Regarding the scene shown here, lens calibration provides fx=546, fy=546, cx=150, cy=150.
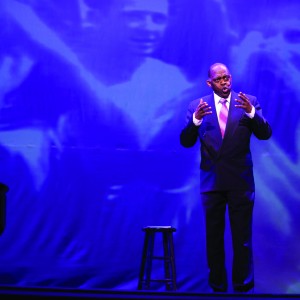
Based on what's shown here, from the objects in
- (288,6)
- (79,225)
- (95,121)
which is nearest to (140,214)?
(79,225)

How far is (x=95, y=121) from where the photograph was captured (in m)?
4.28

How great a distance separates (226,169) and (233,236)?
0.42 metres

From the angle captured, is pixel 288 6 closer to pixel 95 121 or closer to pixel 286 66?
pixel 286 66

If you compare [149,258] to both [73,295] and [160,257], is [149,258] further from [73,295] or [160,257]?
[73,295]

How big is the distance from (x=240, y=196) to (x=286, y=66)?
4.49ft

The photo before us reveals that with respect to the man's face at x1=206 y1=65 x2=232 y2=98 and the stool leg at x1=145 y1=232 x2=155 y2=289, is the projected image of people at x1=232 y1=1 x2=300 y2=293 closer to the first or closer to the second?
the man's face at x1=206 y1=65 x2=232 y2=98

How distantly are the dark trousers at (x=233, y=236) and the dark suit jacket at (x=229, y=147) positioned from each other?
0.07m

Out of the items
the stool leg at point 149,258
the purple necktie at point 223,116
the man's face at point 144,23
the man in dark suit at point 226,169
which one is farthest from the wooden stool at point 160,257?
the man's face at point 144,23

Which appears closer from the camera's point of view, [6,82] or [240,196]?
[240,196]

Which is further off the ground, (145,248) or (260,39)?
(260,39)

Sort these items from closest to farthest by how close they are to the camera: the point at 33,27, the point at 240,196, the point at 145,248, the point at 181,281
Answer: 1. the point at 240,196
2. the point at 145,248
3. the point at 181,281
4. the point at 33,27

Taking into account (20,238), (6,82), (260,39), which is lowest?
(20,238)

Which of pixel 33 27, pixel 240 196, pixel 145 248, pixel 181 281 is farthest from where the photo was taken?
pixel 33 27

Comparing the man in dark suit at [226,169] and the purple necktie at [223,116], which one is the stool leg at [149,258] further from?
the purple necktie at [223,116]
